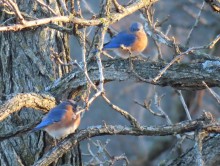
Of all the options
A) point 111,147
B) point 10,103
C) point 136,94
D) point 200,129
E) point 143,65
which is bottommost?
point 200,129

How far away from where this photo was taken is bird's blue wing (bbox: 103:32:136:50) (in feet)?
21.5

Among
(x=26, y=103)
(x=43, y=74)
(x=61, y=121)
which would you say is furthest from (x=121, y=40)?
(x=26, y=103)

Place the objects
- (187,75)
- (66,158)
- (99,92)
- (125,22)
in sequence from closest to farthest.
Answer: (99,92), (187,75), (66,158), (125,22)

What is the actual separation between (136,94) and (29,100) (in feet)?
34.3

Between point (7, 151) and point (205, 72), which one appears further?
point (7, 151)

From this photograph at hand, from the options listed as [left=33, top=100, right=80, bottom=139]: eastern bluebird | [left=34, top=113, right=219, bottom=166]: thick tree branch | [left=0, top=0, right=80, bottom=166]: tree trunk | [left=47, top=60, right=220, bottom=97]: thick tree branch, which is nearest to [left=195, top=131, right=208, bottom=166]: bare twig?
[left=34, top=113, right=219, bottom=166]: thick tree branch

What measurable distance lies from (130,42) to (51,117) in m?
1.71

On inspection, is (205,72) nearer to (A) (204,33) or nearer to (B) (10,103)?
(B) (10,103)

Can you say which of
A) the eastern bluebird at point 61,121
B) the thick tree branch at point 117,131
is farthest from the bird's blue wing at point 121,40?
the thick tree branch at point 117,131

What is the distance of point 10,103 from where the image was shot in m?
4.75

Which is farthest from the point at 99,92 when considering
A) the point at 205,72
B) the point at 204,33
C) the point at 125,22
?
the point at 204,33

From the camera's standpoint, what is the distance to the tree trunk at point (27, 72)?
5.77 m

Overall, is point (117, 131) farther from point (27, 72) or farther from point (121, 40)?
point (121, 40)

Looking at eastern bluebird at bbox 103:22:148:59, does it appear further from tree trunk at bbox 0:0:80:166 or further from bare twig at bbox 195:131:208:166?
bare twig at bbox 195:131:208:166
